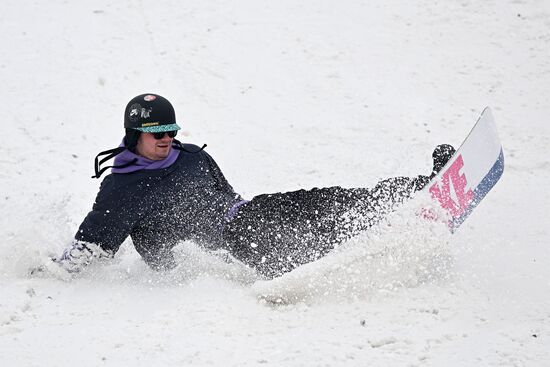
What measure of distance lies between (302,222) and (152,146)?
900mm

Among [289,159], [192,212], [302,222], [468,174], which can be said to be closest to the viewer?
[468,174]

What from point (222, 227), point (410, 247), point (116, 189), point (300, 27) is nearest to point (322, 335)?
point (410, 247)

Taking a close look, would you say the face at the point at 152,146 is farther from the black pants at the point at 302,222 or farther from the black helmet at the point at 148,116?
the black pants at the point at 302,222

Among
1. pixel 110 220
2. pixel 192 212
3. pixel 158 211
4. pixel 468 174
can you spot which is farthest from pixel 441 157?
pixel 110 220

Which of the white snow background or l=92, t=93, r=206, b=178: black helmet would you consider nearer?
the white snow background

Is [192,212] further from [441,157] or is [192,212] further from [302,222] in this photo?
[441,157]

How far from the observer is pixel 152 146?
387 cm

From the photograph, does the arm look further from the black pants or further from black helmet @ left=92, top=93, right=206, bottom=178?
the black pants

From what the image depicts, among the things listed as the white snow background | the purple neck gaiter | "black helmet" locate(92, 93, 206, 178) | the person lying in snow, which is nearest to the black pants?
the person lying in snow

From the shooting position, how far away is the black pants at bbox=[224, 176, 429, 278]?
145 inches

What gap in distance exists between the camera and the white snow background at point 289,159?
121 inches

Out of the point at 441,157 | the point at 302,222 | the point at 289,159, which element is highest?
the point at 441,157

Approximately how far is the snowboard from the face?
139 cm

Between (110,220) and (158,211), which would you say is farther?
(158,211)
